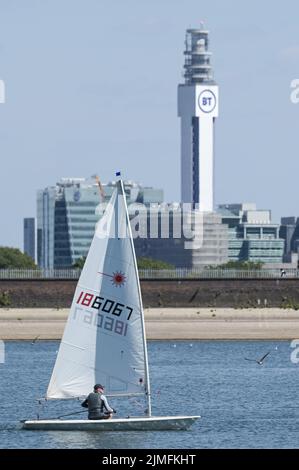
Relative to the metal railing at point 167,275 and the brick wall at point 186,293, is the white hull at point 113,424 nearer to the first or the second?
the brick wall at point 186,293

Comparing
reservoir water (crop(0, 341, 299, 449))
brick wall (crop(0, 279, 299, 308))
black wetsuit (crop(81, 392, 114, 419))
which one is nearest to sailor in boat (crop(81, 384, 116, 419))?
black wetsuit (crop(81, 392, 114, 419))

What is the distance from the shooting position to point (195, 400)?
6025 cm

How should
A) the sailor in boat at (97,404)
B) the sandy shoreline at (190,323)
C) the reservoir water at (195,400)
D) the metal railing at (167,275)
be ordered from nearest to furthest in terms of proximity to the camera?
the sailor in boat at (97,404), the reservoir water at (195,400), the sandy shoreline at (190,323), the metal railing at (167,275)

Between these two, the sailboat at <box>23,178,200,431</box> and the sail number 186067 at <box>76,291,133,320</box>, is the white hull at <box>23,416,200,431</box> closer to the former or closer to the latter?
the sailboat at <box>23,178,200,431</box>

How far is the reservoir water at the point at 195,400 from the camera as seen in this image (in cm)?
4647

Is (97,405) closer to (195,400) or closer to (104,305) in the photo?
(104,305)

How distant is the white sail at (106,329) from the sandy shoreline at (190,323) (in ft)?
183

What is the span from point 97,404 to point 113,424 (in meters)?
0.72

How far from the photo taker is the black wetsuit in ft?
152

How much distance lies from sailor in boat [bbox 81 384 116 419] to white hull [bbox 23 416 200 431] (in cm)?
21

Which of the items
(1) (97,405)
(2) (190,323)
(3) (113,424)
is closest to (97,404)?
(1) (97,405)

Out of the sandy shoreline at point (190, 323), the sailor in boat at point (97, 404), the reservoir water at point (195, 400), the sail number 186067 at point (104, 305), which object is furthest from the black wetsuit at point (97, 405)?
the sandy shoreline at point (190, 323)
